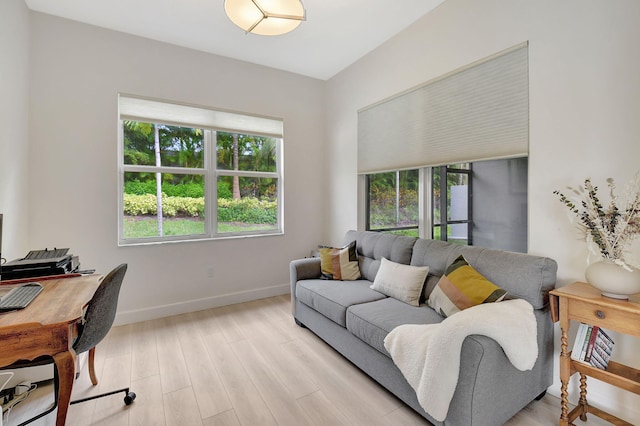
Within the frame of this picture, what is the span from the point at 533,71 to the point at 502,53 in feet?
0.94

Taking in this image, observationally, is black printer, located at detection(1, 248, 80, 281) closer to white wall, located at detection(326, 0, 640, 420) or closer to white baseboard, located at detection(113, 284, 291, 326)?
white baseboard, located at detection(113, 284, 291, 326)

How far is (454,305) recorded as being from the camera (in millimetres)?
1927

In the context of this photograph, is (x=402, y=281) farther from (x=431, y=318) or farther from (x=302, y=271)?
(x=302, y=271)

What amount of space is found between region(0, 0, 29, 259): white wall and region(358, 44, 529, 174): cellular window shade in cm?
318

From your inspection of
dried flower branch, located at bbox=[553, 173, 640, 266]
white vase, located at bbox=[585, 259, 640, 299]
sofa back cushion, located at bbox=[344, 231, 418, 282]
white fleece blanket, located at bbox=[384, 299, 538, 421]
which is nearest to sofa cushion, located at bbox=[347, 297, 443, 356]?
white fleece blanket, located at bbox=[384, 299, 538, 421]

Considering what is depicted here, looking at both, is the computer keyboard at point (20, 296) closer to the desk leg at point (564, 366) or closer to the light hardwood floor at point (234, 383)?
the light hardwood floor at point (234, 383)

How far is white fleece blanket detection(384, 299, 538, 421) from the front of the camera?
4.63 feet

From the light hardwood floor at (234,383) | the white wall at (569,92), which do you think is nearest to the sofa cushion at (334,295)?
the light hardwood floor at (234,383)

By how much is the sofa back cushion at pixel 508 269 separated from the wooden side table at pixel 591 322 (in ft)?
0.28

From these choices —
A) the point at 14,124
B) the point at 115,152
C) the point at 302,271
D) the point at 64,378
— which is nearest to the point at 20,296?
the point at 64,378

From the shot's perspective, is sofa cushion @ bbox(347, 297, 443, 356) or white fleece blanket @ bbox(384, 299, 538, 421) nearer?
white fleece blanket @ bbox(384, 299, 538, 421)

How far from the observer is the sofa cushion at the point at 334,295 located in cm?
229

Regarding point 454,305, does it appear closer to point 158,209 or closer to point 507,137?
point 507,137

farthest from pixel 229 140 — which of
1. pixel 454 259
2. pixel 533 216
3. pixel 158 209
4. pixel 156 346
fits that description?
pixel 533 216
